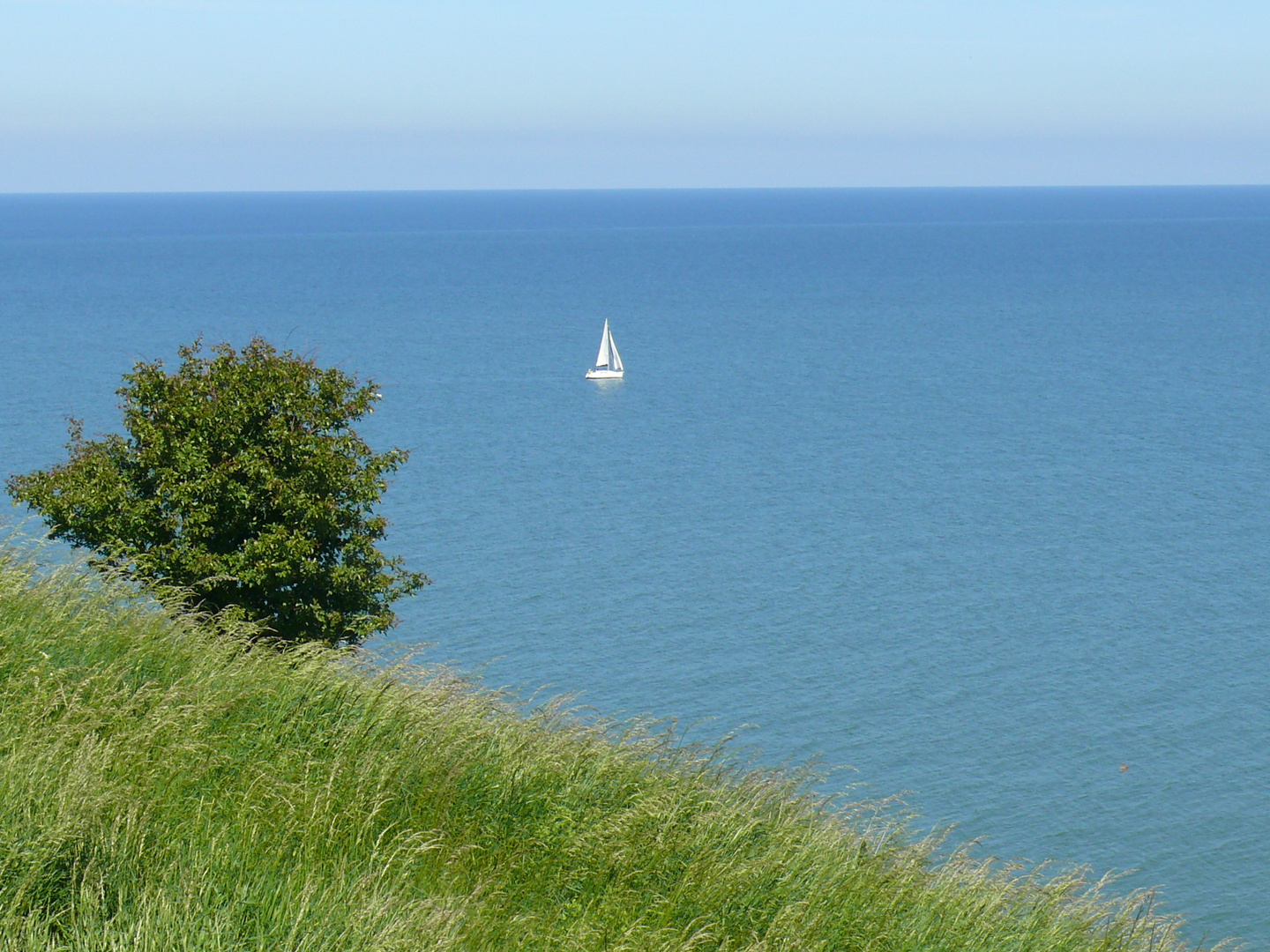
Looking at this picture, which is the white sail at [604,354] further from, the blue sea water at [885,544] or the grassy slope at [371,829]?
the grassy slope at [371,829]

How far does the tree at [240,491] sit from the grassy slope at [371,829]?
755 centimetres

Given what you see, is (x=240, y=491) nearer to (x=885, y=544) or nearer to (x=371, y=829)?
(x=371, y=829)

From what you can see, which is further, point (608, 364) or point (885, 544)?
point (608, 364)

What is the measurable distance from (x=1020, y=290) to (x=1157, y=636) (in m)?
127

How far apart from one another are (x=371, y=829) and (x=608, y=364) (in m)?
86.8

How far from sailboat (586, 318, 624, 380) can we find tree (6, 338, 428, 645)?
236 feet

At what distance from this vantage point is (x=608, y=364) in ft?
316

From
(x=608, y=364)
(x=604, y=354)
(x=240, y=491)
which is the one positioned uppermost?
(x=240, y=491)

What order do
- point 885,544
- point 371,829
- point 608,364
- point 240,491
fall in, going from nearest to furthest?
point 371,829 → point 240,491 → point 885,544 → point 608,364

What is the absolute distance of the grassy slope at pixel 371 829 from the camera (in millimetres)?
8188

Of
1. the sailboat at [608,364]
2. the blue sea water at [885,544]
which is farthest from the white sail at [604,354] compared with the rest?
the blue sea water at [885,544]

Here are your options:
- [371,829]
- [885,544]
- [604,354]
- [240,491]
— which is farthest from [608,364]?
[371,829]

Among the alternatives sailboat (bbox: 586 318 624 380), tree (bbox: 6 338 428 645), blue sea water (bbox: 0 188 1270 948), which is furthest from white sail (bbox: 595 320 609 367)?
tree (bbox: 6 338 428 645)

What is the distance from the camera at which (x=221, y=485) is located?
21.4m
